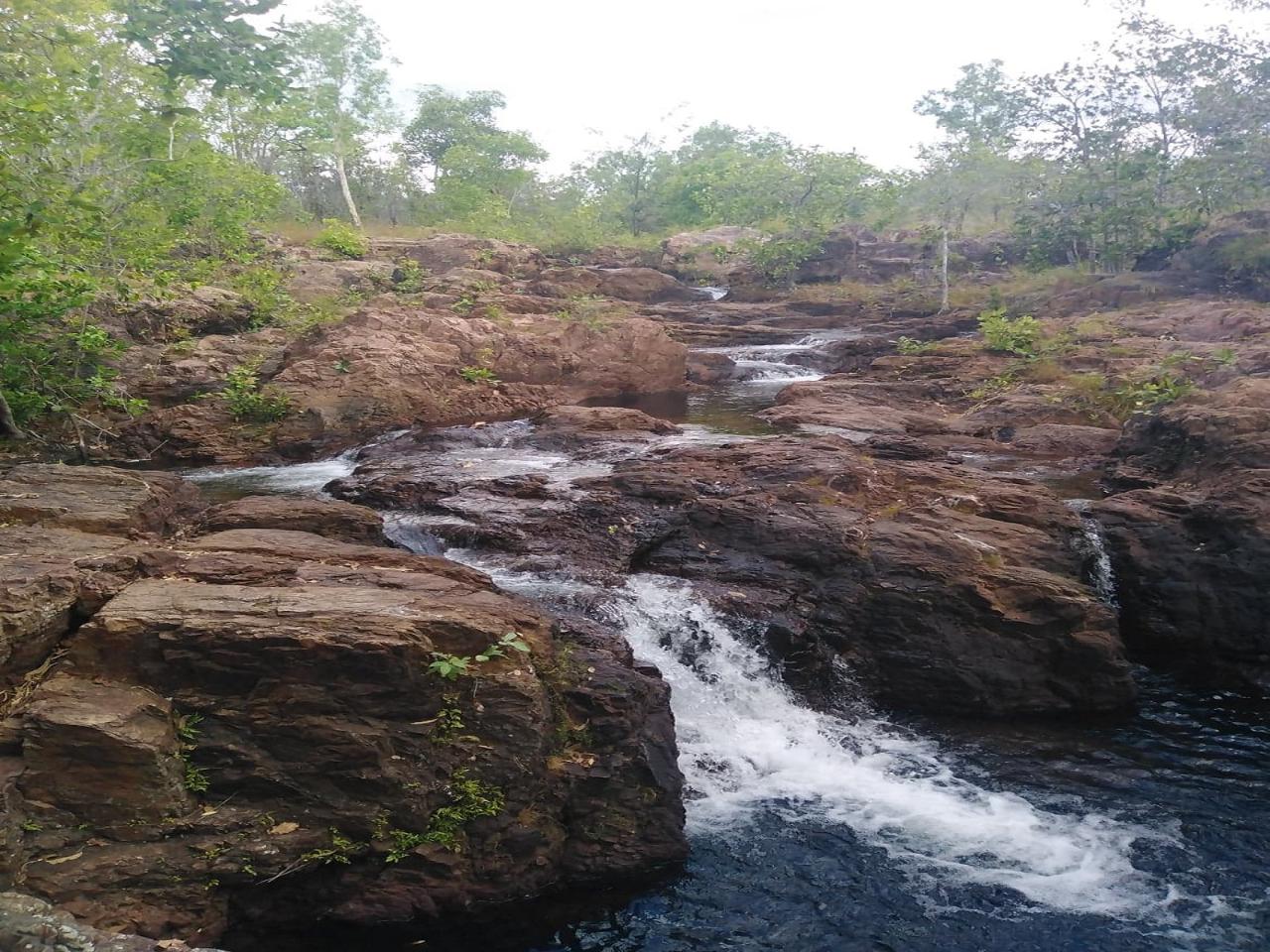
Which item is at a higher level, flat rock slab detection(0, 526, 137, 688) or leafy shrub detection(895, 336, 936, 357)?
leafy shrub detection(895, 336, 936, 357)

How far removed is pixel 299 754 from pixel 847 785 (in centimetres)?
377

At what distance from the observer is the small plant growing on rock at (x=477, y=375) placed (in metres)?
15.5

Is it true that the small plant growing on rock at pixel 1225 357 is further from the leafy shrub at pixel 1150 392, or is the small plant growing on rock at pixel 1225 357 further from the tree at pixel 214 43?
the tree at pixel 214 43

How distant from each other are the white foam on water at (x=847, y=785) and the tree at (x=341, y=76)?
28.9 m

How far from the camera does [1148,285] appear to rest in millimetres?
24078

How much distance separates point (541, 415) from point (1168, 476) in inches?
366

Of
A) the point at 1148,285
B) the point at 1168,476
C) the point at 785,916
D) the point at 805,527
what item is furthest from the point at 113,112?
the point at 1148,285

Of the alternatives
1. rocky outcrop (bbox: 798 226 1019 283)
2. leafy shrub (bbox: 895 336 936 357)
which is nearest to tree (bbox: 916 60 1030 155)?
rocky outcrop (bbox: 798 226 1019 283)

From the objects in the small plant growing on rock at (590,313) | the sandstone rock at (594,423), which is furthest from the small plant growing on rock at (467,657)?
the small plant growing on rock at (590,313)

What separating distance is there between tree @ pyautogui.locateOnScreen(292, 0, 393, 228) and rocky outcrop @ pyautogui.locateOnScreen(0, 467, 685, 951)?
97.0 feet

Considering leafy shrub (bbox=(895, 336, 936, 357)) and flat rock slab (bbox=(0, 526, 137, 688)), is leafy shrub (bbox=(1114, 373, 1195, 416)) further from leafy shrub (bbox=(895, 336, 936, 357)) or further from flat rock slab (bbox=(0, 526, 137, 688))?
flat rock slab (bbox=(0, 526, 137, 688))

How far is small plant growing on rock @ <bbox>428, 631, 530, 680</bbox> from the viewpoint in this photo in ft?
15.8

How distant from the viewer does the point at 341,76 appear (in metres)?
32.9

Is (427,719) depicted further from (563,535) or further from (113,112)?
(113,112)
